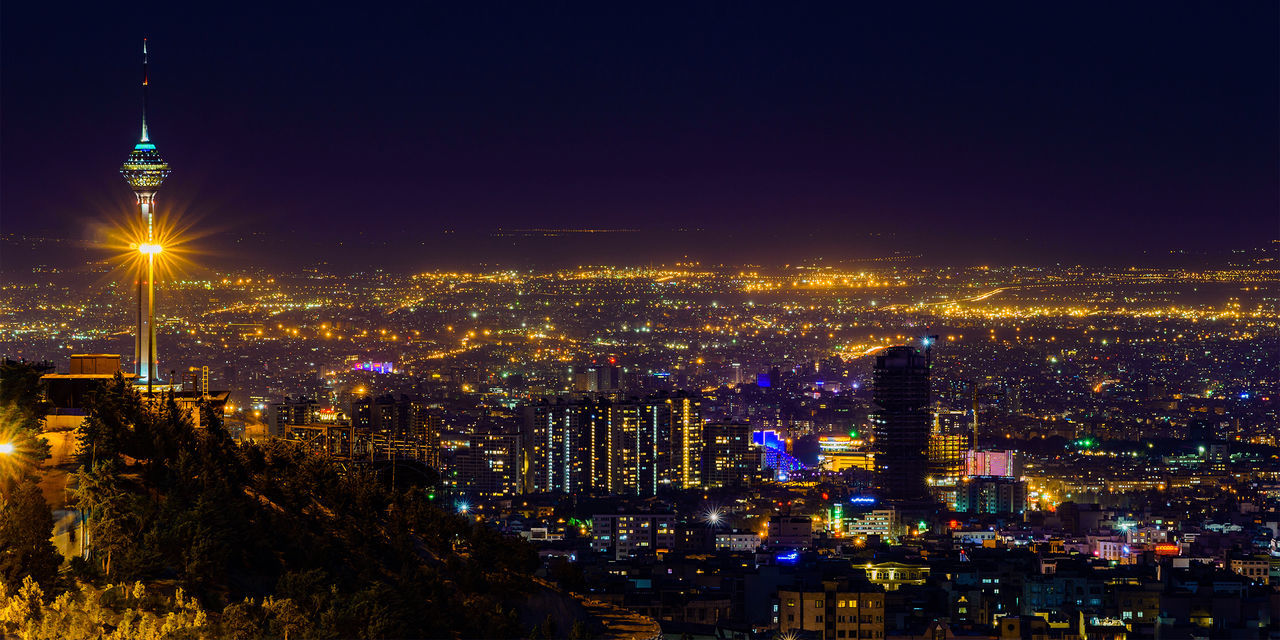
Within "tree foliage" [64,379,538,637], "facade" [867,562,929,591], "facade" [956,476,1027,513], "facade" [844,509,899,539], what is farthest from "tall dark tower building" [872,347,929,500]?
"tree foliage" [64,379,538,637]

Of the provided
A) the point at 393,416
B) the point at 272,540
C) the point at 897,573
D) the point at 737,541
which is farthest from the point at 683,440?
the point at 272,540

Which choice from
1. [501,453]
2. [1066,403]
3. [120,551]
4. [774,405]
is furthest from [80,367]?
[1066,403]

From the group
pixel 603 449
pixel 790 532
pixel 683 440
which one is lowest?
pixel 790 532

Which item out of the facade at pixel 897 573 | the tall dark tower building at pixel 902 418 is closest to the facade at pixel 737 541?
the facade at pixel 897 573

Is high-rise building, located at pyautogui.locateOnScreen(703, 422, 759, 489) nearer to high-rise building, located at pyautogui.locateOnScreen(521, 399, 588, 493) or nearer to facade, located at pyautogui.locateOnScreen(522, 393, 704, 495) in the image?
facade, located at pyautogui.locateOnScreen(522, 393, 704, 495)

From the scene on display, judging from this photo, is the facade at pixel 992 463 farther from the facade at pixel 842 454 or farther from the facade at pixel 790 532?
the facade at pixel 790 532

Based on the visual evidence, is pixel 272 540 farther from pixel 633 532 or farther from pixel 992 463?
pixel 992 463
